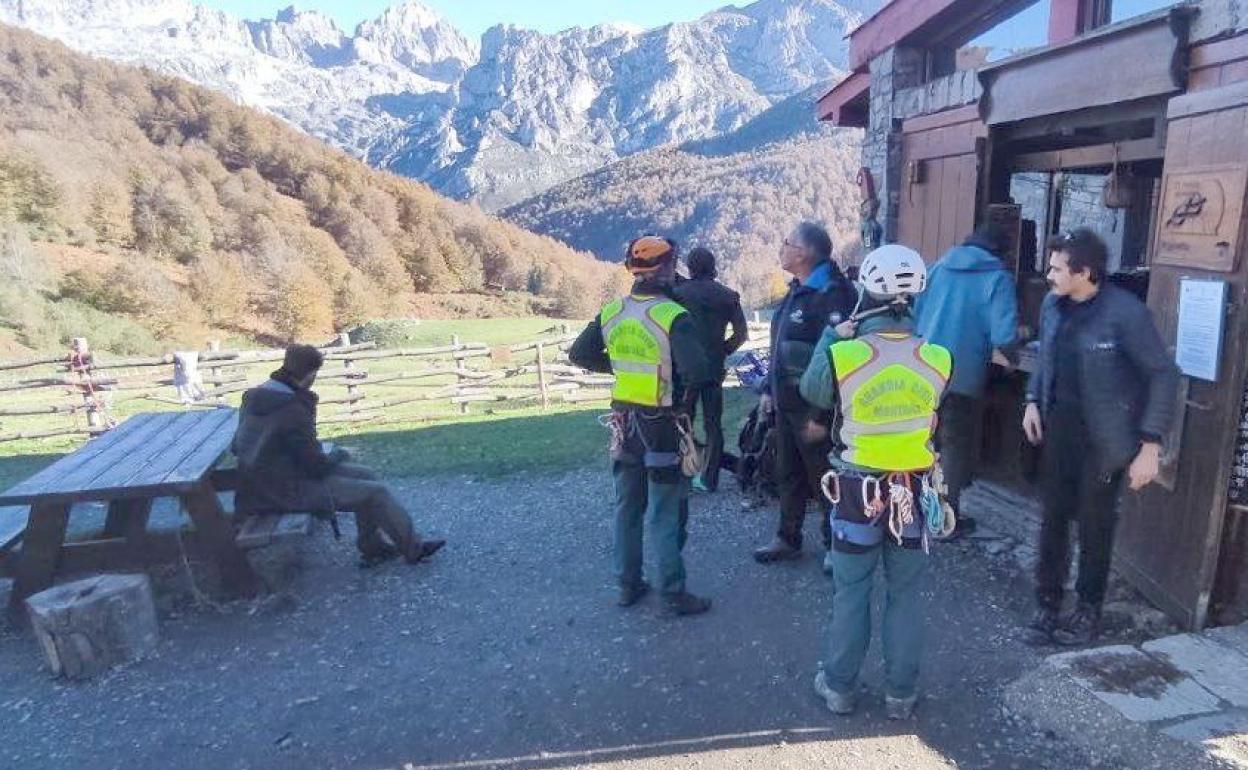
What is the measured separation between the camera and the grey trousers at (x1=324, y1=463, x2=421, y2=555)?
4.52m

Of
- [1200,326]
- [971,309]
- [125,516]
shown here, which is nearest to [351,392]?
[125,516]

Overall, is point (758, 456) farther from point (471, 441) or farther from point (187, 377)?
point (187, 377)

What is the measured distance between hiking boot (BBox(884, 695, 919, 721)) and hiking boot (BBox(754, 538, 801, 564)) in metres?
1.54

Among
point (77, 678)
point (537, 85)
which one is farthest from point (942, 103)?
point (537, 85)

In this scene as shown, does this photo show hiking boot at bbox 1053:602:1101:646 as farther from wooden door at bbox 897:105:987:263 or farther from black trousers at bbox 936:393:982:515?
wooden door at bbox 897:105:987:263

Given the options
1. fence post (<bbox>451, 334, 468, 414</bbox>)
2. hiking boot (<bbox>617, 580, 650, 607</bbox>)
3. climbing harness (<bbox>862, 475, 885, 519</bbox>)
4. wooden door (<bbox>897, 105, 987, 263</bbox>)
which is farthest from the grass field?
climbing harness (<bbox>862, 475, 885, 519</bbox>)

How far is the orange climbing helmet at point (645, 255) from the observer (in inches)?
146

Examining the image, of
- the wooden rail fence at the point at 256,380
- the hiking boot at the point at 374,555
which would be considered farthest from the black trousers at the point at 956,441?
the wooden rail fence at the point at 256,380

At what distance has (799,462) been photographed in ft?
14.7

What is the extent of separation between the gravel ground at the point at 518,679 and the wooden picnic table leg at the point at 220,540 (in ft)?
0.34

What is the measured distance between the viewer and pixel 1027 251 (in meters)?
6.81

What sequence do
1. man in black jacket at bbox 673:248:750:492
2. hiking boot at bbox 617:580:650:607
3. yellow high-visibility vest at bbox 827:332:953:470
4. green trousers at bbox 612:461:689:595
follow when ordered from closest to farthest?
yellow high-visibility vest at bbox 827:332:953:470 < green trousers at bbox 612:461:689:595 < hiking boot at bbox 617:580:650:607 < man in black jacket at bbox 673:248:750:492

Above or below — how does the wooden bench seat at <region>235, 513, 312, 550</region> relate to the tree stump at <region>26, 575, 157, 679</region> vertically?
above

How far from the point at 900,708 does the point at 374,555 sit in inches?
124
